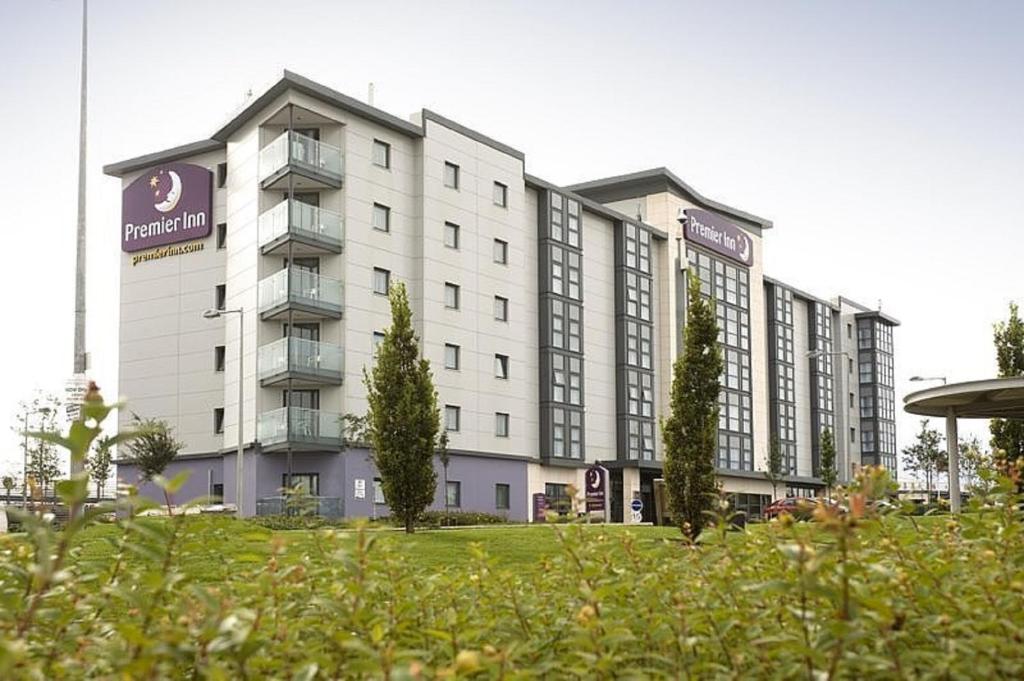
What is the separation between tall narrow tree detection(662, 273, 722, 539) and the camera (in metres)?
24.1

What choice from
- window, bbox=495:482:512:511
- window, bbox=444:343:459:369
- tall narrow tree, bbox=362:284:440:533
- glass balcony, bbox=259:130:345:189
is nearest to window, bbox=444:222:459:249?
window, bbox=444:343:459:369

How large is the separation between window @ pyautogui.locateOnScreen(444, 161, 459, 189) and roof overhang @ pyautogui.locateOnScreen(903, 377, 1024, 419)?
24.9 metres

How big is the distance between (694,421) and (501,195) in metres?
30.8

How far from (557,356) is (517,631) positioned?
5171 centimetres

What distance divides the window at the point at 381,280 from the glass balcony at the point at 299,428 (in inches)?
240

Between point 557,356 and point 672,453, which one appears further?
point 557,356

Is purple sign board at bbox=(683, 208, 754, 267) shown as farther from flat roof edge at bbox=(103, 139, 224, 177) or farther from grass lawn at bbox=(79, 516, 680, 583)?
grass lawn at bbox=(79, 516, 680, 583)

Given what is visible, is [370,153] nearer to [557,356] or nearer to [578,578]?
[557,356]

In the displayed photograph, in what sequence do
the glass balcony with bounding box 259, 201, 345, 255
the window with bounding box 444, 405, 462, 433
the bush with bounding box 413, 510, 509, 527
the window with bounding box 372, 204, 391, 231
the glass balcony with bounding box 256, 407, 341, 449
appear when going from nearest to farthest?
1. the bush with bounding box 413, 510, 509, 527
2. the glass balcony with bounding box 256, 407, 341, 449
3. the glass balcony with bounding box 259, 201, 345, 255
4. the window with bounding box 372, 204, 391, 231
5. the window with bounding box 444, 405, 462, 433

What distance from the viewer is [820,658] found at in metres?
3.43

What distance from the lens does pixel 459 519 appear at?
43156mm

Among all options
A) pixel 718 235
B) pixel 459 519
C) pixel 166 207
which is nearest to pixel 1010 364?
pixel 459 519

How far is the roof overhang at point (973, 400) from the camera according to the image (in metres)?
25.9

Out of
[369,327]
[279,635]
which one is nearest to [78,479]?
[279,635]
